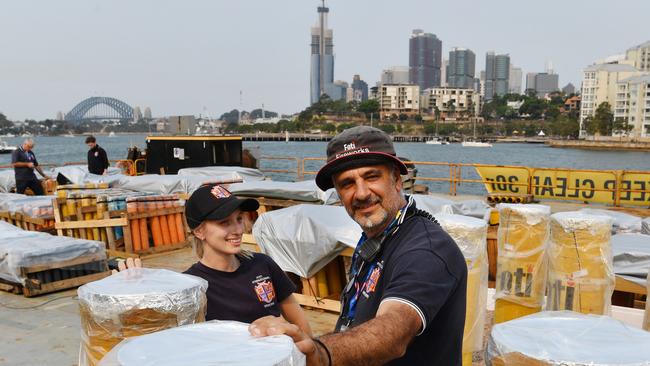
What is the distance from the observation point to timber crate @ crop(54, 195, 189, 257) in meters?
10.9

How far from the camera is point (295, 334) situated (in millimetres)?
1521

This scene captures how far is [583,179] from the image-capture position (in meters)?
18.8

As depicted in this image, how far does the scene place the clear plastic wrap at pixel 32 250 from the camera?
26.5ft

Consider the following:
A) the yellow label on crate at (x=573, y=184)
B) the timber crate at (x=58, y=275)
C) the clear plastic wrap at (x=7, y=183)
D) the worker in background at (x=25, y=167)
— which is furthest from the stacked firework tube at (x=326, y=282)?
the clear plastic wrap at (x=7, y=183)

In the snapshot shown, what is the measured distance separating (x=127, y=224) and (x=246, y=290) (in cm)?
827

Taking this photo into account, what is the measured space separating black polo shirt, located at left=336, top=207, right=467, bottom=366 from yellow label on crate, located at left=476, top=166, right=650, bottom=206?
17.9m

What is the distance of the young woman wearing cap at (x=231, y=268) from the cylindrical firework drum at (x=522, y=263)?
351 cm

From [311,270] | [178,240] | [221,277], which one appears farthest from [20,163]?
[221,277]

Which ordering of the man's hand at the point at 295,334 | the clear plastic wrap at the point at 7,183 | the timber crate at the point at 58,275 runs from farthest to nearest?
the clear plastic wrap at the point at 7,183 < the timber crate at the point at 58,275 < the man's hand at the point at 295,334

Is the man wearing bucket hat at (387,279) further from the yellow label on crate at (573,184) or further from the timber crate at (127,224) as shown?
the yellow label on crate at (573,184)

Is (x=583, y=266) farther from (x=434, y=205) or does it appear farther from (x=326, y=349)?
(x=326, y=349)

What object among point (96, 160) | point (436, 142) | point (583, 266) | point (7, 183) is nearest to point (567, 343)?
point (583, 266)

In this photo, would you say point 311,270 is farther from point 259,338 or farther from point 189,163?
point 189,163

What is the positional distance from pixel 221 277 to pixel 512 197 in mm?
16564
